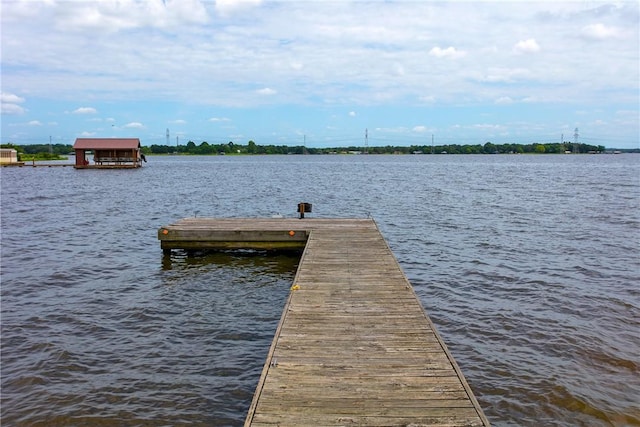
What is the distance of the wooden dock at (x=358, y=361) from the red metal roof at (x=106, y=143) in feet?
234

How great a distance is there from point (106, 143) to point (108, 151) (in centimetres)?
126

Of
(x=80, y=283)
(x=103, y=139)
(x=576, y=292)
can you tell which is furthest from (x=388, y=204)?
(x=103, y=139)

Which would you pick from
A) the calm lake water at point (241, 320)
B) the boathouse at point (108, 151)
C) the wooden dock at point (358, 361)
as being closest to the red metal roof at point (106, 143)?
the boathouse at point (108, 151)

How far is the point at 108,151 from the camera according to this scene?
250 feet

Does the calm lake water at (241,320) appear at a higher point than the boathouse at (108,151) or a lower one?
lower

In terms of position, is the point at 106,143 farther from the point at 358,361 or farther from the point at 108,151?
the point at 358,361

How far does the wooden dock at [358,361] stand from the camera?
527cm

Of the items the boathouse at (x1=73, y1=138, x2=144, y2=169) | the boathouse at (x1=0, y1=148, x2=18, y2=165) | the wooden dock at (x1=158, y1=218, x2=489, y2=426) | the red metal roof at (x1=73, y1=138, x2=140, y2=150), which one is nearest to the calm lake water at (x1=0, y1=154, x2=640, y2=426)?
the wooden dock at (x1=158, y1=218, x2=489, y2=426)

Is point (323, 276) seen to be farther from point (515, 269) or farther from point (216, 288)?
point (515, 269)

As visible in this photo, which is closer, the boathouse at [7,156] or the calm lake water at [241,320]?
the calm lake water at [241,320]

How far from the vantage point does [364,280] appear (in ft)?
34.3

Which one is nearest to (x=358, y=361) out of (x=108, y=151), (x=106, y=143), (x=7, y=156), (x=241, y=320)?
(x=241, y=320)

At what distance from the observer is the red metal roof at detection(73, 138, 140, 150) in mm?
74500

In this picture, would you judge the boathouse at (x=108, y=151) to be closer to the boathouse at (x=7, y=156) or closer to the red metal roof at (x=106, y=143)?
the red metal roof at (x=106, y=143)
